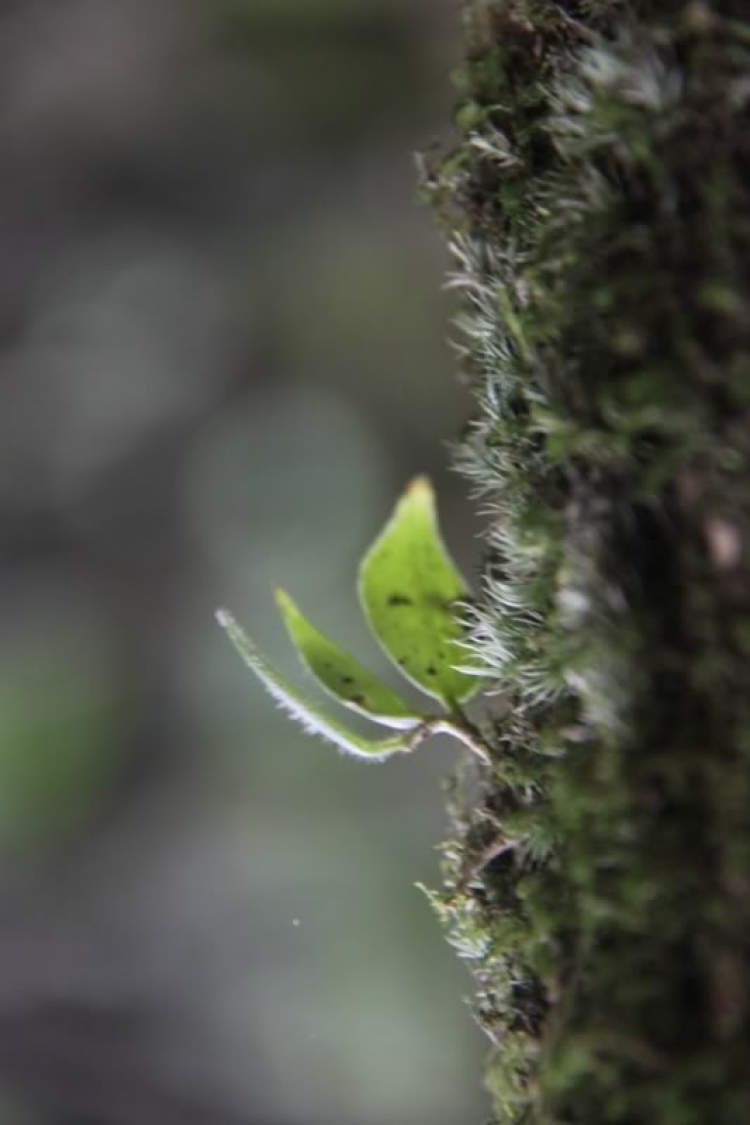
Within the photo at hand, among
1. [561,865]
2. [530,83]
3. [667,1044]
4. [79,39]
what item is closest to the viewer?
[667,1044]

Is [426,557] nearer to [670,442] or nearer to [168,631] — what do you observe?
[670,442]

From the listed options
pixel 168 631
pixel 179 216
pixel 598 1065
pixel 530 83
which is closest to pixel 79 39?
pixel 179 216

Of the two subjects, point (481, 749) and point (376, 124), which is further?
point (376, 124)

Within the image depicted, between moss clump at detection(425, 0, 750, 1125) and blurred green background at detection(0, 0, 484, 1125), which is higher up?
blurred green background at detection(0, 0, 484, 1125)

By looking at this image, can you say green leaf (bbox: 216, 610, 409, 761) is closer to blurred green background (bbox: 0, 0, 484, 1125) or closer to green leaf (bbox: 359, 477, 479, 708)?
green leaf (bbox: 359, 477, 479, 708)

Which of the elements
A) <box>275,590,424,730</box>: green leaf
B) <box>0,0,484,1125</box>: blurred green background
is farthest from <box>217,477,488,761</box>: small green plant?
<box>0,0,484,1125</box>: blurred green background

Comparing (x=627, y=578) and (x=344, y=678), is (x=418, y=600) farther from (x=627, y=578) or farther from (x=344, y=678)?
(x=627, y=578)
